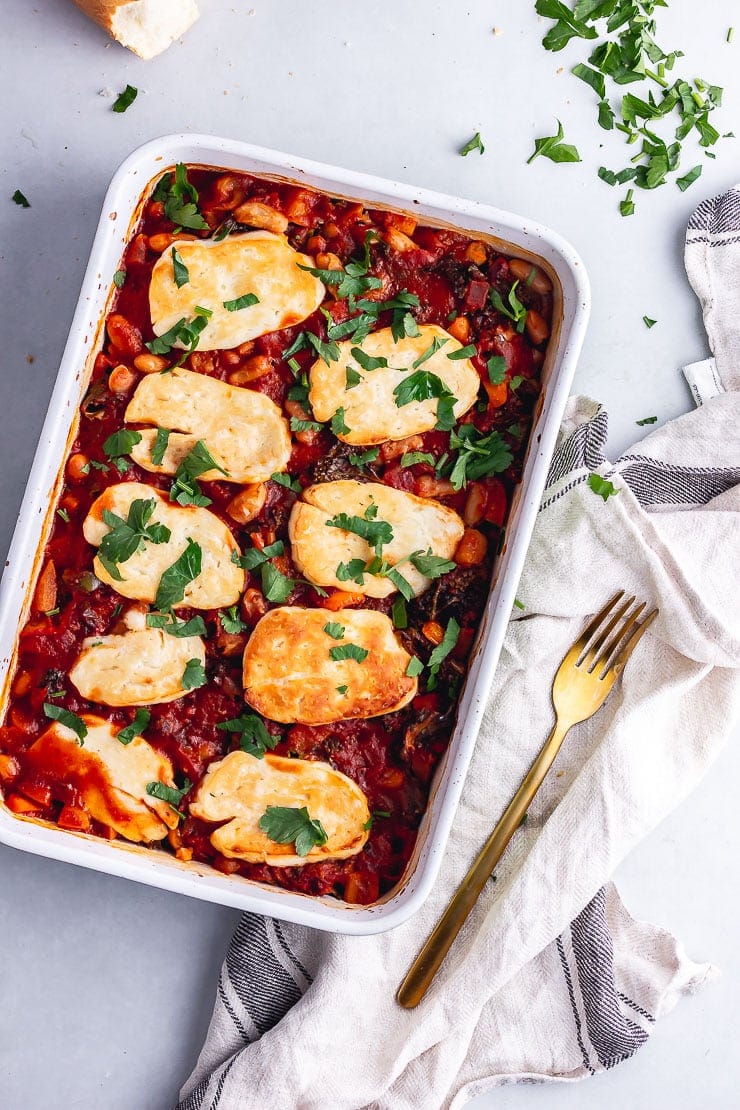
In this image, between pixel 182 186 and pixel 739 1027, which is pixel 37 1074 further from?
pixel 182 186

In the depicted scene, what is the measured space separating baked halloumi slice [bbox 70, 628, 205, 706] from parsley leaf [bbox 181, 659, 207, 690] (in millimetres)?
10

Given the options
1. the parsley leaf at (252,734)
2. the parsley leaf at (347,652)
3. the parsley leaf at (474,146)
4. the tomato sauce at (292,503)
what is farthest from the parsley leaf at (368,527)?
the parsley leaf at (474,146)

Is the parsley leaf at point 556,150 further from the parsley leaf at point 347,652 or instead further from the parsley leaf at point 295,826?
the parsley leaf at point 295,826

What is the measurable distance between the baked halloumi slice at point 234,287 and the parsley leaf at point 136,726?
0.96 meters

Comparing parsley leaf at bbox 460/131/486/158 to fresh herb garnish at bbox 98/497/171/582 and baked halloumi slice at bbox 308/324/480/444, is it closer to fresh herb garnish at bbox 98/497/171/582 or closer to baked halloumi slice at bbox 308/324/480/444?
baked halloumi slice at bbox 308/324/480/444

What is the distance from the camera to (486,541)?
2.47 m

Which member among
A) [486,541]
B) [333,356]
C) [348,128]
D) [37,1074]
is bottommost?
[37,1074]

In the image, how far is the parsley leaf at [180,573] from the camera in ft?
7.84

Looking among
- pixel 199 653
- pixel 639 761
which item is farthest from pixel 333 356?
pixel 639 761

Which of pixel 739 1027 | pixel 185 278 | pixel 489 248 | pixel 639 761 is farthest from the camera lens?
pixel 739 1027

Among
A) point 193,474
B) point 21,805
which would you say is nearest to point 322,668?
point 193,474

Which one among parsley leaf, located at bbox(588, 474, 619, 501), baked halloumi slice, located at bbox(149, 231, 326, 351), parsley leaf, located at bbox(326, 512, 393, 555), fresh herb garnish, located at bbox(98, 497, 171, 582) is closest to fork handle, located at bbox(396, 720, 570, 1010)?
parsley leaf, located at bbox(588, 474, 619, 501)

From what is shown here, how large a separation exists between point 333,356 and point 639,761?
1.40 m

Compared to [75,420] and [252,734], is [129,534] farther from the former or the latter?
[252,734]
